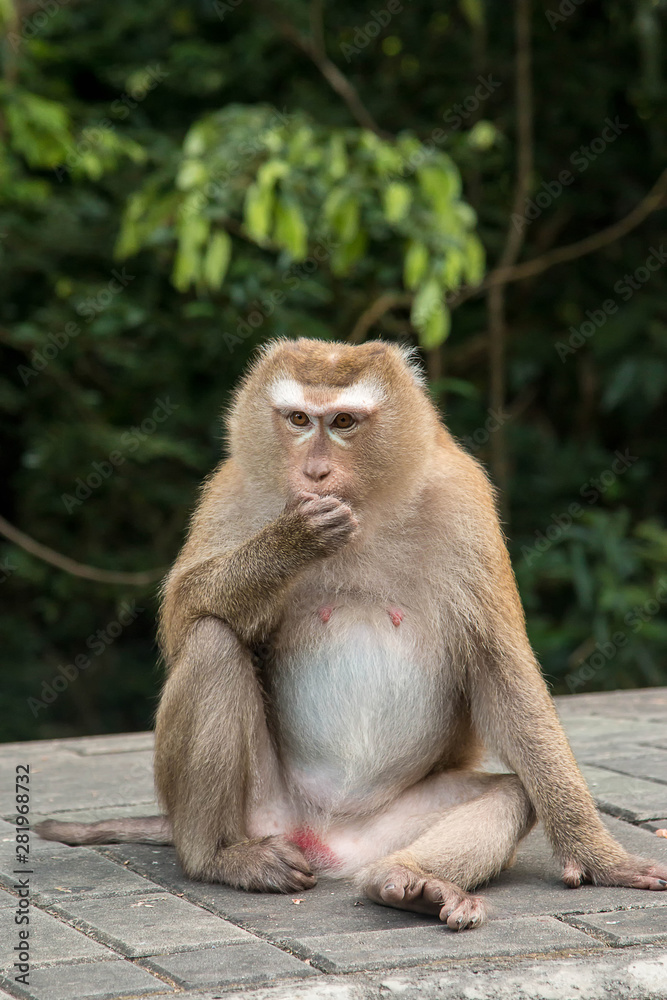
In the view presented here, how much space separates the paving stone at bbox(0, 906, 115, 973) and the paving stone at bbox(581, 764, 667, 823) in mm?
1800

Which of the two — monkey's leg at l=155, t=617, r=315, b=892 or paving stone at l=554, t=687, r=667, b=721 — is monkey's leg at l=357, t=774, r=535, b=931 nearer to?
monkey's leg at l=155, t=617, r=315, b=892

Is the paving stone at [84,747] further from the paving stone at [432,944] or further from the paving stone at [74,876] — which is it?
the paving stone at [432,944]

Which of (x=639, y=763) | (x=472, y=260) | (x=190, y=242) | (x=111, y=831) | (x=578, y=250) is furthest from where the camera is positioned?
(x=578, y=250)

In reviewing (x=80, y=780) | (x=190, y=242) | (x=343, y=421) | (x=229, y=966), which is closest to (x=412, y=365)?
(x=343, y=421)

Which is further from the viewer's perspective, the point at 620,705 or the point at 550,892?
the point at 620,705

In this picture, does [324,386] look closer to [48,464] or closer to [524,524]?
[48,464]

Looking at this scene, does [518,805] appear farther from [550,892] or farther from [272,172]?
[272,172]

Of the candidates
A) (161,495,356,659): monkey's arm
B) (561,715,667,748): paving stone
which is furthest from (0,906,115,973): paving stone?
(561,715,667,748): paving stone

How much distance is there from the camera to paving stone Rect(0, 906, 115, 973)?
2.71 metres

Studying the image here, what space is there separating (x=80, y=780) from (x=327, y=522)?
1914 millimetres

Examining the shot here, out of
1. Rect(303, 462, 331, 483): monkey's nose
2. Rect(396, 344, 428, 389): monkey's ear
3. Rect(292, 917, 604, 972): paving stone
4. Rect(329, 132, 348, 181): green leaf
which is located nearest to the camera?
Rect(292, 917, 604, 972): paving stone

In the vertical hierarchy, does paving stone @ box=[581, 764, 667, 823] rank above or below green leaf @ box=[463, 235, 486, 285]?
below

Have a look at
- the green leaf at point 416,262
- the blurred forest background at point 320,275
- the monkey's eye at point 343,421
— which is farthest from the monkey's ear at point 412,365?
the green leaf at point 416,262

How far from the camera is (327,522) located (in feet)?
10.3
